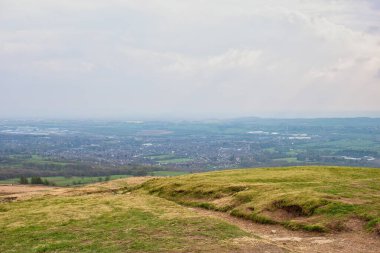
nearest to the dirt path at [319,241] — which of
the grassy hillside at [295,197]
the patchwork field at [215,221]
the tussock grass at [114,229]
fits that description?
the patchwork field at [215,221]

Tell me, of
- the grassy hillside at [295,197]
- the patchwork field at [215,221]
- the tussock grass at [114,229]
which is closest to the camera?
the tussock grass at [114,229]

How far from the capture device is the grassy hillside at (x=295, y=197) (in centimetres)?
3350

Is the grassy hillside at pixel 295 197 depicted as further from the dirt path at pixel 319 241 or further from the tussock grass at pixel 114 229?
the tussock grass at pixel 114 229

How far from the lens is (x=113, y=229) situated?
109ft

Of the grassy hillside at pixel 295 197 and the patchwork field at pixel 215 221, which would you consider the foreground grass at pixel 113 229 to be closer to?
the patchwork field at pixel 215 221

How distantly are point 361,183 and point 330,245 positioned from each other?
61.1 feet

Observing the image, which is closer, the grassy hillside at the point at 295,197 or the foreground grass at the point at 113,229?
the foreground grass at the point at 113,229

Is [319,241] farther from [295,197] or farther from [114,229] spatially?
[114,229]

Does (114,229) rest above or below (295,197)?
below

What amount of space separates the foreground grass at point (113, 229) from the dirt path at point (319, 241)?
2.64 m

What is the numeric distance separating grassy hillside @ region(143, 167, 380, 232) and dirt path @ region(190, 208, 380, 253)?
978 millimetres

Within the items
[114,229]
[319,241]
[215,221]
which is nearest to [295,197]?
[215,221]

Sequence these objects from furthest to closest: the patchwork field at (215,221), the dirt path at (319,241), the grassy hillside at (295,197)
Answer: the grassy hillside at (295,197) → the patchwork field at (215,221) → the dirt path at (319,241)

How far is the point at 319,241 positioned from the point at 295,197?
9.56 m
